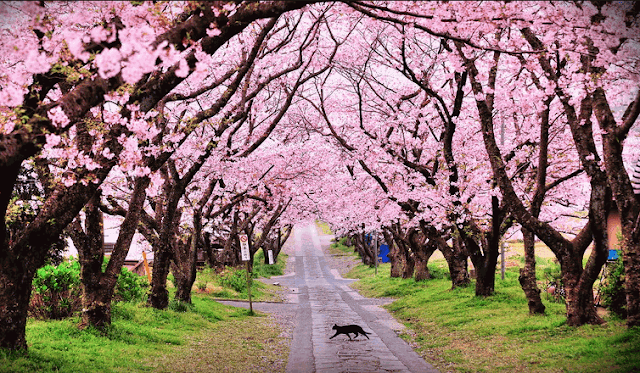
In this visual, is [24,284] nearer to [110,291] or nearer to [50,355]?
[50,355]

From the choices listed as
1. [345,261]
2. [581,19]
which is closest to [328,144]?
[581,19]

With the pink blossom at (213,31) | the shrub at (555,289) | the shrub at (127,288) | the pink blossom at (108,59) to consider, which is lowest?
the shrub at (555,289)

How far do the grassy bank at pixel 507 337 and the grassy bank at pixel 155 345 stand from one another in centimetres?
368

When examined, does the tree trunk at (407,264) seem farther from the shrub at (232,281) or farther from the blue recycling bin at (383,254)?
the blue recycling bin at (383,254)

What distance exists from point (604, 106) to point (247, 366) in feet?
27.1

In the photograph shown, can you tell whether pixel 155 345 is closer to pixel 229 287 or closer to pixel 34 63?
pixel 34 63

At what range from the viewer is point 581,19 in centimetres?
777

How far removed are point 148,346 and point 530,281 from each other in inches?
350

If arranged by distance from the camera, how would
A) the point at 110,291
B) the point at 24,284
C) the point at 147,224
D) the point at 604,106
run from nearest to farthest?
1. the point at 24,284
2. the point at 604,106
3. the point at 110,291
4. the point at 147,224

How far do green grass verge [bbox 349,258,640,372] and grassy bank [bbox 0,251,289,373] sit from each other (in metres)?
3.70

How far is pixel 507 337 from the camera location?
1115 cm

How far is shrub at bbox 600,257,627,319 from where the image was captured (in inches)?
405

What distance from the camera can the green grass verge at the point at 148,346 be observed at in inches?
315

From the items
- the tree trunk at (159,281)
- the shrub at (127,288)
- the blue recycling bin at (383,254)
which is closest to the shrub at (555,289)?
the tree trunk at (159,281)
